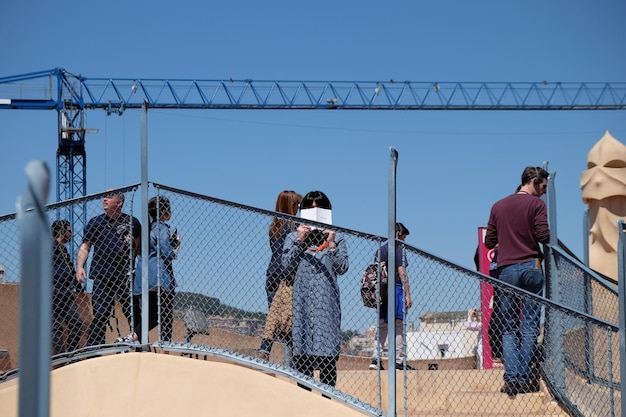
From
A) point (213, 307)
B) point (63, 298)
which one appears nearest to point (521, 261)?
point (213, 307)

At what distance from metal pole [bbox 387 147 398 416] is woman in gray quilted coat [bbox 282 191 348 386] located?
1.86 ft

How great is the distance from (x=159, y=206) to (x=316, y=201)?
1.19 m

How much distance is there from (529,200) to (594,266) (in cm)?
724

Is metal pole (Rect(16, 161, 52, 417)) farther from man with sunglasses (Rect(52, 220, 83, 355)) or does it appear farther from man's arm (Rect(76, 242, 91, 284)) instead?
man's arm (Rect(76, 242, 91, 284))

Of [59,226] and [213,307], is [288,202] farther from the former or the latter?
[59,226]

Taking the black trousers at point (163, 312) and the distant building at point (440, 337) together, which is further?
the distant building at point (440, 337)

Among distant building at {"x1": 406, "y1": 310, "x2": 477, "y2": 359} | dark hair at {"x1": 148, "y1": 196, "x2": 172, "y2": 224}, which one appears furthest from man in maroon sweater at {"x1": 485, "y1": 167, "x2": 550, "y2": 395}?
dark hair at {"x1": 148, "y1": 196, "x2": 172, "y2": 224}

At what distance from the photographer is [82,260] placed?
7449 millimetres

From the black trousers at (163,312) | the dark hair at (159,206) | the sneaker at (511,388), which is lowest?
the sneaker at (511,388)

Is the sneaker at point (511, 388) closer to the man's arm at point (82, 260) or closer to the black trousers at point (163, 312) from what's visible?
the black trousers at point (163, 312)

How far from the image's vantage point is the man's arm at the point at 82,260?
7422 mm

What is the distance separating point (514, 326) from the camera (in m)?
7.34

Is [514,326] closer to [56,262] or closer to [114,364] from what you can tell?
[114,364]

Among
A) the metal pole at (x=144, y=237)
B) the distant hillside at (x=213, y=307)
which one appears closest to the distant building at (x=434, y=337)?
the distant hillside at (x=213, y=307)
